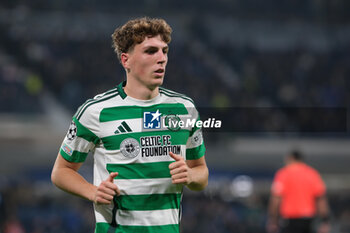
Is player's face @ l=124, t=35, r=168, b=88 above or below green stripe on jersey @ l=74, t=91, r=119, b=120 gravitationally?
above

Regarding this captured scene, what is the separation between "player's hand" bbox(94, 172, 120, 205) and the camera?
113 inches

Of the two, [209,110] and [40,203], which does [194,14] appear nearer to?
[40,203]

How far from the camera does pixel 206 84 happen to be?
19.5m

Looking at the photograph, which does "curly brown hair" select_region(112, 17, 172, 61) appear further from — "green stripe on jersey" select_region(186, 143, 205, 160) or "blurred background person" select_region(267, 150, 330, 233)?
"blurred background person" select_region(267, 150, 330, 233)

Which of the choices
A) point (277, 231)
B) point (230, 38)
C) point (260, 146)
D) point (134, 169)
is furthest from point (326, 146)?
point (134, 169)

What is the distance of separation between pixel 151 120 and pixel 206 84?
54.0 feet

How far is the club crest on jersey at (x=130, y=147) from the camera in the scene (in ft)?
10.1

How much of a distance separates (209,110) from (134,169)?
44.8 inches

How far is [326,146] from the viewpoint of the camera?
58.1ft

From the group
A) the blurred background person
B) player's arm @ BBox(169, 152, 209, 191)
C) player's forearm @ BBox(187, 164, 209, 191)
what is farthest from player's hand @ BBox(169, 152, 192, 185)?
the blurred background person

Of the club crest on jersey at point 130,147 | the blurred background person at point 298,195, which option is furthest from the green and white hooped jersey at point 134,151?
the blurred background person at point 298,195

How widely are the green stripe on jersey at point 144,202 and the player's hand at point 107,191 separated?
0.48 feet

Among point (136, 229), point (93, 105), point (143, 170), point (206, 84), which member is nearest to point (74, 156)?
point (93, 105)

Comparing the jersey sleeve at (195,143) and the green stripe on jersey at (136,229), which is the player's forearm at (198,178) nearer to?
the jersey sleeve at (195,143)
